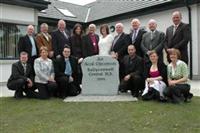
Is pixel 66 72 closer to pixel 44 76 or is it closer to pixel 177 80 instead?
pixel 44 76

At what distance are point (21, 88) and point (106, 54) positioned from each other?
2515mm

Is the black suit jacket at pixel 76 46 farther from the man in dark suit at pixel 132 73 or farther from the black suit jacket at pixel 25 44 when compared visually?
the man in dark suit at pixel 132 73

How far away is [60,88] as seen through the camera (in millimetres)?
10609

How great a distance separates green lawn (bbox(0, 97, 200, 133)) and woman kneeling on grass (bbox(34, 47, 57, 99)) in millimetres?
752

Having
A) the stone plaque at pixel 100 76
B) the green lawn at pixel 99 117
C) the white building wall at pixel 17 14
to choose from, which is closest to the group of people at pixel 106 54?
the stone plaque at pixel 100 76

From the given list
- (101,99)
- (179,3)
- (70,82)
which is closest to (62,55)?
(70,82)

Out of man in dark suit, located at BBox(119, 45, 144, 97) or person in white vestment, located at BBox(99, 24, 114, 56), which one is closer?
man in dark suit, located at BBox(119, 45, 144, 97)

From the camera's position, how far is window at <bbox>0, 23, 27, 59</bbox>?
54.8ft

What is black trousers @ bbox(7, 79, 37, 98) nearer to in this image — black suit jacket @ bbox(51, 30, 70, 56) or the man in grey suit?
black suit jacket @ bbox(51, 30, 70, 56)

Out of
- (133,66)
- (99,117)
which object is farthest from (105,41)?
(99,117)

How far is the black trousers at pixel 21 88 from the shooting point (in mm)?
10188

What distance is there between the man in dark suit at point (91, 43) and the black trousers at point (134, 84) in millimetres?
1325

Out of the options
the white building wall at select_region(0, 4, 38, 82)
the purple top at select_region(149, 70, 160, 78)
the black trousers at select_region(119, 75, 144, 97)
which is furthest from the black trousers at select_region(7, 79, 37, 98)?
the white building wall at select_region(0, 4, 38, 82)

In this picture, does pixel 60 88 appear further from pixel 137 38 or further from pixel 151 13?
pixel 151 13
